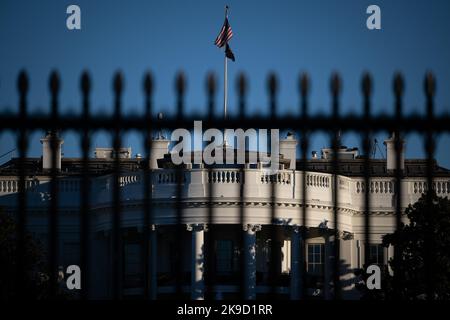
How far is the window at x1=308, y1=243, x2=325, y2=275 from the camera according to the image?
63.8 meters

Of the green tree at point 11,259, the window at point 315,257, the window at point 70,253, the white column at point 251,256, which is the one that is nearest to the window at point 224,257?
the white column at point 251,256

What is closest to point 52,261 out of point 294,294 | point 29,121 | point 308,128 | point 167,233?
point 29,121

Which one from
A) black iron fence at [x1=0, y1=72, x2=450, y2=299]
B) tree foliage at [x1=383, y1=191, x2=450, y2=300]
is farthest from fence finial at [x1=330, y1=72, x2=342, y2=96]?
tree foliage at [x1=383, y1=191, x2=450, y2=300]

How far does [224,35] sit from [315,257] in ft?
43.1

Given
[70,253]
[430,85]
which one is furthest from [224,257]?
[430,85]

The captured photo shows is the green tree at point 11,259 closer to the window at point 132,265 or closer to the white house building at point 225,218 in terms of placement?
the window at point 132,265

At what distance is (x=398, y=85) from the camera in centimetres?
1118

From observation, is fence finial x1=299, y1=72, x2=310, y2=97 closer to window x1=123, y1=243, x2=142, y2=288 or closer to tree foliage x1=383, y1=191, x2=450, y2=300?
tree foliage x1=383, y1=191, x2=450, y2=300

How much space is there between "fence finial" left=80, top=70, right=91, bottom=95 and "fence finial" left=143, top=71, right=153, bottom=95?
0.45 m

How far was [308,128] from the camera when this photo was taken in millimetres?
11125

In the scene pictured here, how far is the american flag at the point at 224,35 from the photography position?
57.2 m

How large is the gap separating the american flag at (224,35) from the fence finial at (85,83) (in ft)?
152
